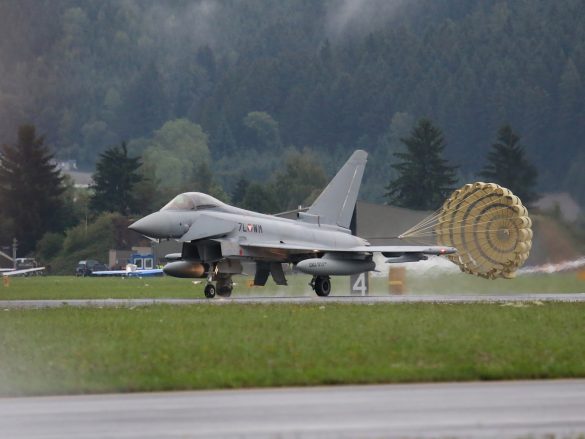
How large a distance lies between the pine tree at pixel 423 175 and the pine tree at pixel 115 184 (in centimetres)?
2257

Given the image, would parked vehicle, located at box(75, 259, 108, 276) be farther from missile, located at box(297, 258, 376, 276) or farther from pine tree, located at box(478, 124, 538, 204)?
missile, located at box(297, 258, 376, 276)

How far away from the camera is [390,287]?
139ft

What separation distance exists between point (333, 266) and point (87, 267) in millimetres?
57173

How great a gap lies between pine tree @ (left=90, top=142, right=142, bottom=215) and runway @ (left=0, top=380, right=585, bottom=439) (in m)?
94.9

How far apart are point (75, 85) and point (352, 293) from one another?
13390 centimetres

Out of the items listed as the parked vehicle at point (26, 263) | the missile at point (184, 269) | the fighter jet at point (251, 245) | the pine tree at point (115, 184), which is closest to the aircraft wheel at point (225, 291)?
the fighter jet at point (251, 245)

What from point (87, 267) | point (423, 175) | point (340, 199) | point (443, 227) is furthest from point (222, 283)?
point (423, 175)

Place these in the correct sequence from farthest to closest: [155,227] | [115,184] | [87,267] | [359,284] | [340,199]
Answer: [115,184]
[87,267]
[359,284]
[340,199]
[155,227]

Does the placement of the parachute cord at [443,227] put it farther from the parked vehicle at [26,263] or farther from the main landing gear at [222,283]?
the parked vehicle at [26,263]

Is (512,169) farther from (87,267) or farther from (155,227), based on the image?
(87,267)

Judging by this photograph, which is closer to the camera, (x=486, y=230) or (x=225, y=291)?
(x=225, y=291)

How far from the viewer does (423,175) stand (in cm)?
9838

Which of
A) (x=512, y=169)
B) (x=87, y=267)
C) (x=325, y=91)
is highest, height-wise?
(x=325, y=91)

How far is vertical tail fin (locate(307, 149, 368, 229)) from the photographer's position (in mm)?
40500
